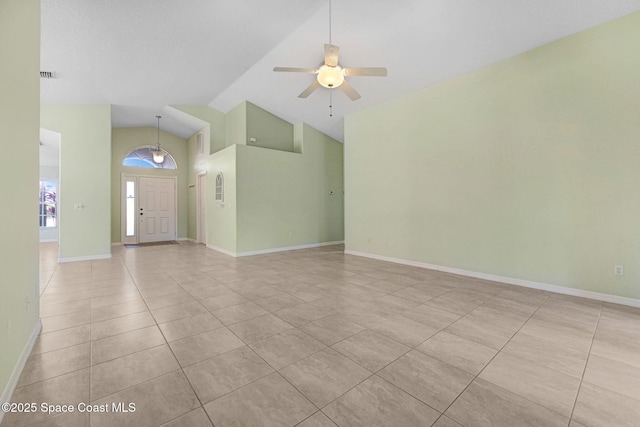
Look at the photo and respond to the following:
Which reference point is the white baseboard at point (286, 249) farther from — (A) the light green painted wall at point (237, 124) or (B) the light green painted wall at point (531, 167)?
(A) the light green painted wall at point (237, 124)

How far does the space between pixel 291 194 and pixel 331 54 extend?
4.14 metres

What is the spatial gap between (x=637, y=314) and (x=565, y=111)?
247cm

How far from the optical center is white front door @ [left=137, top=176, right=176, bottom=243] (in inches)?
332

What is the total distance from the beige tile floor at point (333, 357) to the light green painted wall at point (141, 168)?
16.9ft

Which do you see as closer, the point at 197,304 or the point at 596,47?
the point at 197,304

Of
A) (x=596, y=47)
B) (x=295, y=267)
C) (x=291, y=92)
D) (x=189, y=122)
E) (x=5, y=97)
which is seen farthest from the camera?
(x=189, y=122)

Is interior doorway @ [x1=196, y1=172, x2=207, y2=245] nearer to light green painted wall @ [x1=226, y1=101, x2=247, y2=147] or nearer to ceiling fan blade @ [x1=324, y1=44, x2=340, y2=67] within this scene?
light green painted wall @ [x1=226, y1=101, x2=247, y2=147]

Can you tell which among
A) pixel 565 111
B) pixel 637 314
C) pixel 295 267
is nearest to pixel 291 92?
pixel 295 267

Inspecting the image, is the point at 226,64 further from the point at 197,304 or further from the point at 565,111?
the point at 565,111

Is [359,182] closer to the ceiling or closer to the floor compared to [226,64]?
closer to the floor

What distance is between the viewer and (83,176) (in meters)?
5.69

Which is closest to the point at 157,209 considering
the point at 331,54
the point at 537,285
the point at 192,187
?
the point at 192,187

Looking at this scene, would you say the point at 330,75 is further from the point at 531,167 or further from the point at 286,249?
the point at 286,249

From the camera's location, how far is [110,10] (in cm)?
321
